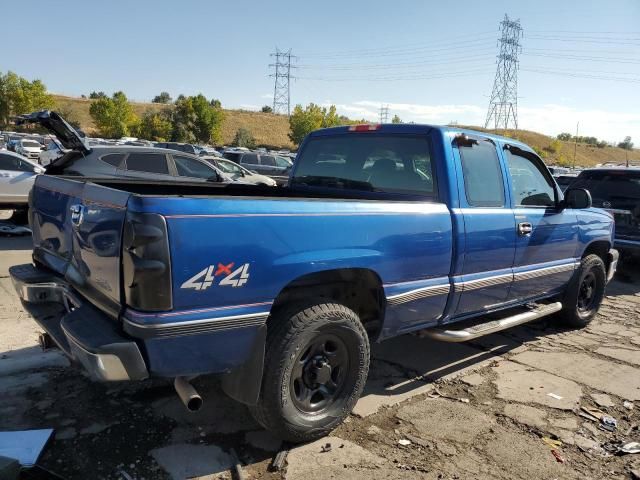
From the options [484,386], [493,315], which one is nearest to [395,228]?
[484,386]

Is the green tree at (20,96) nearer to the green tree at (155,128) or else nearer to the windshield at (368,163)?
the green tree at (155,128)

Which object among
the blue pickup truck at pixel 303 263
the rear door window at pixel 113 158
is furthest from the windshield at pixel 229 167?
the blue pickup truck at pixel 303 263

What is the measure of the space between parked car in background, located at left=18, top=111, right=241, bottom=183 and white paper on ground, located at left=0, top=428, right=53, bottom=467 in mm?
5197

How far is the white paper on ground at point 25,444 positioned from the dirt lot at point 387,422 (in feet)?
0.23

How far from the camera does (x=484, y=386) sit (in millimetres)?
4180

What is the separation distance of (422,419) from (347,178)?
1994 mm

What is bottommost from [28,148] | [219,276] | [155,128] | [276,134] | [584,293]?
[584,293]

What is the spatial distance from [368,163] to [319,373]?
1.88 metres

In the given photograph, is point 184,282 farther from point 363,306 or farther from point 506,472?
point 506,472

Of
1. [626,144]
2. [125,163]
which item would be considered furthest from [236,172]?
[626,144]

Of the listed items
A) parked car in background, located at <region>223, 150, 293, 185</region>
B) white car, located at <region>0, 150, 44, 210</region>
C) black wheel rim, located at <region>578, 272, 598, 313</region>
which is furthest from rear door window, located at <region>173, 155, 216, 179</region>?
parked car in background, located at <region>223, 150, 293, 185</region>

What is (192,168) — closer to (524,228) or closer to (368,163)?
(368,163)

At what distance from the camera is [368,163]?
4250 mm

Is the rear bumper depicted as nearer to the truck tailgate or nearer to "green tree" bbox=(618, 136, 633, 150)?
the truck tailgate
